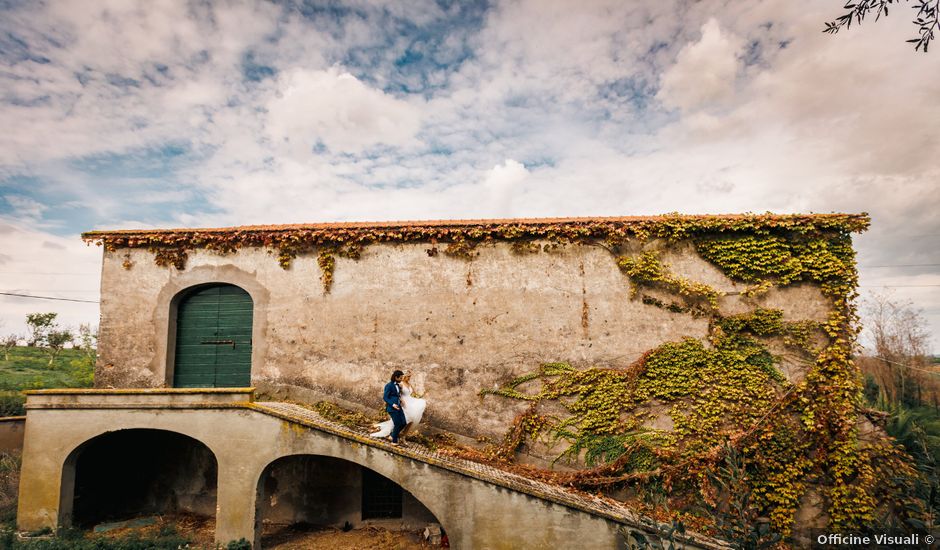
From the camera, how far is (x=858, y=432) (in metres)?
9.77

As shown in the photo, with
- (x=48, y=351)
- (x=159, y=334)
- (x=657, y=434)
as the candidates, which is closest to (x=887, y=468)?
(x=657, y=434)

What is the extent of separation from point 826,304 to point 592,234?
5.29m

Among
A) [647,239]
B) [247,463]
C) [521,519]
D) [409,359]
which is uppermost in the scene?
[647,239]

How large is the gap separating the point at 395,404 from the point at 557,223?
5574mm

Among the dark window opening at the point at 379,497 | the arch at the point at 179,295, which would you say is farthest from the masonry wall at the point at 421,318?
the dark window opening at the point at 379,497

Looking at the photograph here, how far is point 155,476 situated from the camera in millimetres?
11508

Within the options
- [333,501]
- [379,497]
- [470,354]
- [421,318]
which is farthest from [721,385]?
[333,501]

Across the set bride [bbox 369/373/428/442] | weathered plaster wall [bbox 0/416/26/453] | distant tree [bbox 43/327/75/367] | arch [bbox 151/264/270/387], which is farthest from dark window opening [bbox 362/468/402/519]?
distant tree [bbox 43/327/75/367]

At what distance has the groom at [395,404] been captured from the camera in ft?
30.2

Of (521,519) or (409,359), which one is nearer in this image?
(521,519)

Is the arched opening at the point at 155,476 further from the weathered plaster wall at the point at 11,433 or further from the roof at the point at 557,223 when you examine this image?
the weathered plaster wall at the point at 11,433

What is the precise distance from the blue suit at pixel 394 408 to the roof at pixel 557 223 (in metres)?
4.09

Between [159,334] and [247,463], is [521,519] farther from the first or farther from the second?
[159,334]

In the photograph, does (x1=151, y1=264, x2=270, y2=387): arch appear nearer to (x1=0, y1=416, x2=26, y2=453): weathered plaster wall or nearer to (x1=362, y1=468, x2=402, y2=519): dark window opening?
(x1=362, y1=468, x2=402, y2=519): dark window opening
